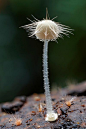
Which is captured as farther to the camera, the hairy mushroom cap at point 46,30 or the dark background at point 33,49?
the dark background at point 33,49

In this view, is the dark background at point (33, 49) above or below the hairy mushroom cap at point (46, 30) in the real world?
above

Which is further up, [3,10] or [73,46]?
[3,10]

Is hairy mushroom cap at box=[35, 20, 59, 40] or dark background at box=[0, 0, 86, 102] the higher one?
dark background at box=[0, 0, 86, 102]

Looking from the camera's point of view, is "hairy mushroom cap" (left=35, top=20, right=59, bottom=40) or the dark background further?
the dark background

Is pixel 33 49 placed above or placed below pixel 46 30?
above

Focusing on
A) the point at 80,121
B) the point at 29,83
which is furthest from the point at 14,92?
the point at 80,121

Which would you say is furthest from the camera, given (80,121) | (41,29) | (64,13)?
(64,13)

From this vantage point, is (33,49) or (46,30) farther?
(33,49)

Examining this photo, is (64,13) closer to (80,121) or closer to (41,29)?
(41,29)
